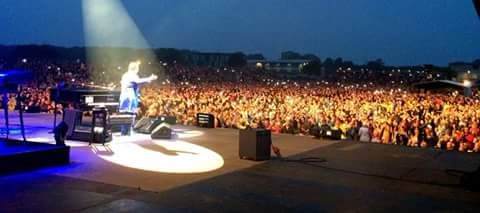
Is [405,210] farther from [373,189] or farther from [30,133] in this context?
[30,133]

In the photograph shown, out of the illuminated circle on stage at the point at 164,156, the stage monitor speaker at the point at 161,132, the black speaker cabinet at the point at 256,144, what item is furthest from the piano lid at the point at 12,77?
the black speaker cabinet at the point at 256,144

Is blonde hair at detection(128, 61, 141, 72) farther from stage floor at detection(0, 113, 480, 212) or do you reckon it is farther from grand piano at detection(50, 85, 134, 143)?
stage floor at detection(0, 113, 480, 212)

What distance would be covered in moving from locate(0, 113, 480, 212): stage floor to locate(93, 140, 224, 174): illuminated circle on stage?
18 millimetres

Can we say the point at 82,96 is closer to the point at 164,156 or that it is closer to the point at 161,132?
the point at 161,132

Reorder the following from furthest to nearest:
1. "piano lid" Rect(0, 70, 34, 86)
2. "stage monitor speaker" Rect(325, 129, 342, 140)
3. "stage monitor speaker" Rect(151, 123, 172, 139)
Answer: "stage monitor speaker" Rect(325, 129, 342, 140)
"stage monitor speaker" Rect(151, 123, 172, 139)
"piano lid" Rect(0, 70, 34, 86)

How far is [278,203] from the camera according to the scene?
677cm

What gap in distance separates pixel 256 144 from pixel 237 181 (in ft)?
6.63

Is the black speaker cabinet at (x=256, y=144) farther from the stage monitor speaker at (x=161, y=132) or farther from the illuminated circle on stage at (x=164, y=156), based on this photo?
the stage monitor speaker at (x=161, y=132)

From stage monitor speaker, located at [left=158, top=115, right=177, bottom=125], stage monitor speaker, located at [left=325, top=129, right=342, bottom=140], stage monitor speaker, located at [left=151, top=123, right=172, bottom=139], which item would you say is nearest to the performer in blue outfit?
stage monitor speaker, located at [left=158, top=115, right=177, bottom=125]

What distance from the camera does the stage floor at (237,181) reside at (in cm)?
666

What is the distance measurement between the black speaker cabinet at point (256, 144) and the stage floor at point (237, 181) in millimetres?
206

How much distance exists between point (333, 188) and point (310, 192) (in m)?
0.47

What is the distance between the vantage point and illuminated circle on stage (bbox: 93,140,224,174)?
367 inches

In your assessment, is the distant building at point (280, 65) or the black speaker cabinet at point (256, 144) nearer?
the black speaker cabinet at point (256, 144)
